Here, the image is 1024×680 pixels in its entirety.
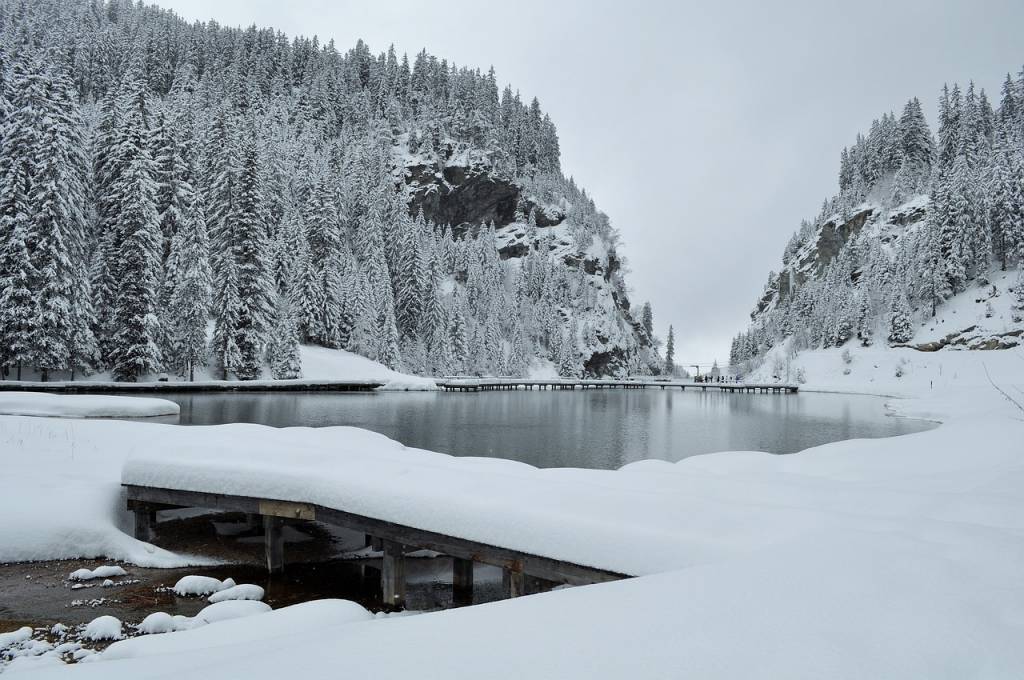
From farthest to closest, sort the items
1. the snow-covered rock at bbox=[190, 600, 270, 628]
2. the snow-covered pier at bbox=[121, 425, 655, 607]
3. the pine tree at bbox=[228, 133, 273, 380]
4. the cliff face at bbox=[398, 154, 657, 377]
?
the cliff face at bbox=[398, 154, 657, 377] < the pine tree at bbox=[228, 133, 273, 380] < the snow-covered rock at bbox=[190, 600, 270, 628] < the snow-covered pier at bbox=[121, 425, 655, 607]

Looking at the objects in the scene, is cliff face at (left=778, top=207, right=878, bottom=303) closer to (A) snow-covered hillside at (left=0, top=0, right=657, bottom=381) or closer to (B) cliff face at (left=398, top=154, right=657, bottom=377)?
(A) snow-covered hillside at (left=0, top=0, right=657, bottom=381)

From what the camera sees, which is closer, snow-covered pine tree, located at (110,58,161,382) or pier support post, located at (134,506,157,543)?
pier support post, located at (134,506,157,543)

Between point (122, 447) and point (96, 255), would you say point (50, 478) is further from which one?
point (96, 255)

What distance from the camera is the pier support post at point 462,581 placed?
356 inches

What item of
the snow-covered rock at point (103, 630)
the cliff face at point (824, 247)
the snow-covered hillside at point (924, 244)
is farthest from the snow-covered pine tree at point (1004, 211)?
the snow-covered rock at point (103, 630)

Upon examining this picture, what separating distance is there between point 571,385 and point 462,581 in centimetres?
8729

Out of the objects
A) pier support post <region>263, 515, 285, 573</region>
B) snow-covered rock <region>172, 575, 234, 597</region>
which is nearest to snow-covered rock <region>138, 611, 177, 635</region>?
snow-covered rock <region>172, 575, 234, 597</region>

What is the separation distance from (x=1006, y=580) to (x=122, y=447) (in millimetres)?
16434

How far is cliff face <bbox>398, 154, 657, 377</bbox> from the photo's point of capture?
11919 centimetres

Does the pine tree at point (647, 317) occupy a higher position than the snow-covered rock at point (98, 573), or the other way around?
the pine tree at point (647, 317)

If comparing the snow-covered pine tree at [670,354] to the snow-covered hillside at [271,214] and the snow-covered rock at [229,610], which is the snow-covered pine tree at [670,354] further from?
the snow-covered rock at [229,610]

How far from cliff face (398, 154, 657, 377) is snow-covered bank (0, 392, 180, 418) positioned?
9370cm

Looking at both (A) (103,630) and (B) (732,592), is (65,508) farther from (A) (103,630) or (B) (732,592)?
(B) (732,592)

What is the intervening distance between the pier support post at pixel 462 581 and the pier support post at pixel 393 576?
38.7 inches
